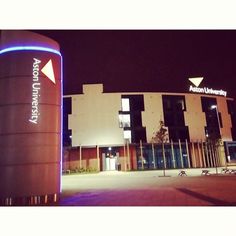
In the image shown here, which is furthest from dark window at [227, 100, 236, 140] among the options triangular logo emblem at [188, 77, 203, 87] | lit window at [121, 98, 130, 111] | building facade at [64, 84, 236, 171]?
lit window at [121, 98, 130, 111]

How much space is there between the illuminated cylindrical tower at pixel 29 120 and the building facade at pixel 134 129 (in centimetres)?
2038

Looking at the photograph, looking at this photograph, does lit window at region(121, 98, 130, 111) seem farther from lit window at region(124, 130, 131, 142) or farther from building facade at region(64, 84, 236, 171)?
lit window at region(124, 130, 131, 142)

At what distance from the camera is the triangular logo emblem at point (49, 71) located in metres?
9.33

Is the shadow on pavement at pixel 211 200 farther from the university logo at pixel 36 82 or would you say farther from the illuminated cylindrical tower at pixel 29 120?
the university logo at pixel 36 82

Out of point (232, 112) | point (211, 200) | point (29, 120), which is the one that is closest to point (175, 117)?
point (232, 112)

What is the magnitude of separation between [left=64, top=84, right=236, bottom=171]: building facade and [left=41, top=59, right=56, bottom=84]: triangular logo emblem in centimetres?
2041

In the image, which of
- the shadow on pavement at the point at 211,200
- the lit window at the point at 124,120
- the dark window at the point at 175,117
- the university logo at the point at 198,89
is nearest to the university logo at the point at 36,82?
the shadow on pavement at the point at 211,200

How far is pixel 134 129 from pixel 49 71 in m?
22.2

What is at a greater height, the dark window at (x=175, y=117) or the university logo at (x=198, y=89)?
the university logo at (x=198, y=89)

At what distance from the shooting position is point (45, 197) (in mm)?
8688

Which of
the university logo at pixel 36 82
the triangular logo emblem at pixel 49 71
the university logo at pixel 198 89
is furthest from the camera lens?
the university logo at pixel 198 89

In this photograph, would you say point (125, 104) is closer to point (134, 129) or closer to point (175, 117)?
point (134, 129)
